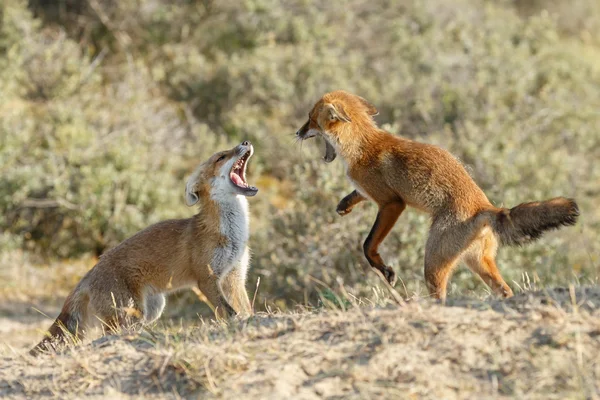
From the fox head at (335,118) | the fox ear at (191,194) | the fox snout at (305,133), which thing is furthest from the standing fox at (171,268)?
the fox head at (335,118)

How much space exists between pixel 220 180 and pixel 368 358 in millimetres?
3765

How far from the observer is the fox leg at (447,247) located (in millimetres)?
6074

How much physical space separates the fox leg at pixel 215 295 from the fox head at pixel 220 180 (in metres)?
0.86

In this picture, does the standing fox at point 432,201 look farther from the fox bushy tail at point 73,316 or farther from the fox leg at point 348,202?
the fox bushy tail at point 73,316

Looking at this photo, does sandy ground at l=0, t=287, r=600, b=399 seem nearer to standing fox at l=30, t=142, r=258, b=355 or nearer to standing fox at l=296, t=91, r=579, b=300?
standing fox at l=296, t=91, r=579, b=300

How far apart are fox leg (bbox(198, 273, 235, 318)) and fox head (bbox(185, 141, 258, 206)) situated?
860 mm

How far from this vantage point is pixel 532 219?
588 centimetres

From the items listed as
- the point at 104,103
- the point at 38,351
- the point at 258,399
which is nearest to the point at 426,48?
the point at 104,103

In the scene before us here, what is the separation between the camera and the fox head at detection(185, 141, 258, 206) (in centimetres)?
778

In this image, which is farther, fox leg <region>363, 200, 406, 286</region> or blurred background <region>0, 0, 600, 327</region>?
blurred background <region>0, 0, 600, 327</region>

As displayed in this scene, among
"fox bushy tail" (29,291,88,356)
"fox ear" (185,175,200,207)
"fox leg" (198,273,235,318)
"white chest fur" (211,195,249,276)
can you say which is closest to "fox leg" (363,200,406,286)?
"fox leg" (198,273,235,318)

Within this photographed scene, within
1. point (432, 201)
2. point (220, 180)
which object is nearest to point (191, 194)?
point (220, 180)

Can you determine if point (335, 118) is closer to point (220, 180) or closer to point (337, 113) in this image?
point (337, 113)

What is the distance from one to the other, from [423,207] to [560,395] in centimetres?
270
